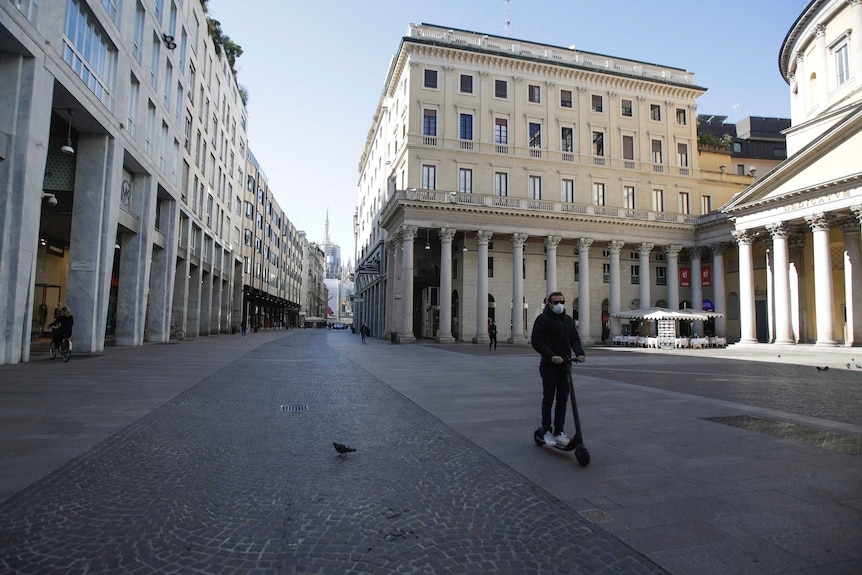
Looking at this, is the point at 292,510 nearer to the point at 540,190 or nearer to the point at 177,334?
the point at 177,334

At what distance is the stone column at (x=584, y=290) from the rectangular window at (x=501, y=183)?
725 cm

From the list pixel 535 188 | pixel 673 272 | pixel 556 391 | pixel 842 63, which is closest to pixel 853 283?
pixel 673 272

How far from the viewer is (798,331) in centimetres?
3284

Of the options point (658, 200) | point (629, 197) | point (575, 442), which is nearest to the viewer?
point (575, 442)

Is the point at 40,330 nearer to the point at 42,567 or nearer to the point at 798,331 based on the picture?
the point at 42,567

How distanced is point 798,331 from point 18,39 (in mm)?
41590

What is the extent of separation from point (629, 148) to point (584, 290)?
14299mm

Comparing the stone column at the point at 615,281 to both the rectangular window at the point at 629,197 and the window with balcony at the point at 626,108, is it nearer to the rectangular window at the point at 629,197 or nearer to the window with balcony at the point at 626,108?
the rectangular window at the point at 629,197

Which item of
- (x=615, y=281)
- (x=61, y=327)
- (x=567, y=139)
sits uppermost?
(x=567, y=139)

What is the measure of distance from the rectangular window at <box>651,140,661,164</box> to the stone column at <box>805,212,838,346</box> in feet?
56.1

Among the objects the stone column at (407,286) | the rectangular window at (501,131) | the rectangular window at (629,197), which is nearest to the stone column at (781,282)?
the rectangular window at (629,197)

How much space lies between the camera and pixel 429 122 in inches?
1549

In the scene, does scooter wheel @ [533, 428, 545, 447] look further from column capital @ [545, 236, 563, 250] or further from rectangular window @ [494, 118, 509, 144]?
rectangular window @ [494, 118, 509, 144]

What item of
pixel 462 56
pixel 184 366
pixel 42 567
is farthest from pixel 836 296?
pixel 42 567
